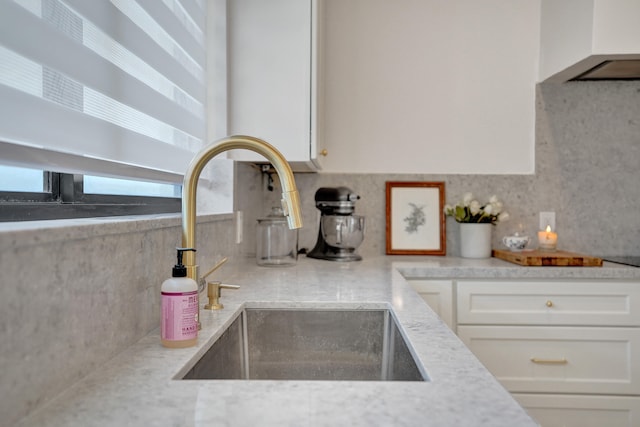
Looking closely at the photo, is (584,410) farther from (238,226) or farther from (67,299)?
(67,299)

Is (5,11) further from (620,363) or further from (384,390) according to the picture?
(620,363)

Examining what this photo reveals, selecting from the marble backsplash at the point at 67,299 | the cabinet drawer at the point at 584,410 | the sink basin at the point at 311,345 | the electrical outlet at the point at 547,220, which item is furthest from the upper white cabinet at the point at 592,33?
the marble backsplash at the point at 67,299

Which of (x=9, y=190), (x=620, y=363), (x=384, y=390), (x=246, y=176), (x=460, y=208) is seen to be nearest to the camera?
(x=384, y=390)

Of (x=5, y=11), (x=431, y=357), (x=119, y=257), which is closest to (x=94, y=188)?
(x=119, y=257)

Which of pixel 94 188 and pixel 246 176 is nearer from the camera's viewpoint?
pixel 94 188

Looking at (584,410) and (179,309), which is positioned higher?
(179,309)

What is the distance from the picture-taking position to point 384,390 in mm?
646

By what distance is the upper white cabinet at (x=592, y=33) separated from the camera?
1.89m

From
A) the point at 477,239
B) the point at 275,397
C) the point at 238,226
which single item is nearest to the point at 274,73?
the point at 238,226

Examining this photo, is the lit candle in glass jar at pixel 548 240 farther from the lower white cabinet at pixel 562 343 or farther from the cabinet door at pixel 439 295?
the cabinet door at pixel 439 295

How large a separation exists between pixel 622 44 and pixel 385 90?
988mm

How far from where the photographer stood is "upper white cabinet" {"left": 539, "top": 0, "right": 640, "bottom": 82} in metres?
1.89

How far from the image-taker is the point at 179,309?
0.81 metres

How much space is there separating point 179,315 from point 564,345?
1.61m
